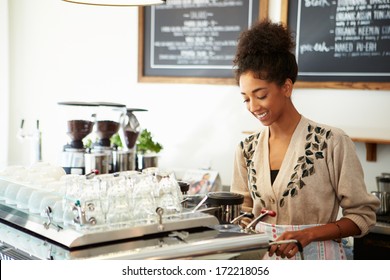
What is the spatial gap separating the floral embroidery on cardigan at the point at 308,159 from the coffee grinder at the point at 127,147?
128cm

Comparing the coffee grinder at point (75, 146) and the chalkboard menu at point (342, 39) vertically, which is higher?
the chalkboard menu at point (342, 39)

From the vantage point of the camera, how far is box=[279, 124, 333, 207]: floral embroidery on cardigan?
202 centimetres

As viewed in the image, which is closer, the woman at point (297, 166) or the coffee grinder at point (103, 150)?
the woman at point (297, 166)

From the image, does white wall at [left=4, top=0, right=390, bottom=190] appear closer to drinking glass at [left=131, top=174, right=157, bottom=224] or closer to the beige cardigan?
the beige cardigan

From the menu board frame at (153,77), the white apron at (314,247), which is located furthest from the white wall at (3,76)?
the white apron at (314,247)

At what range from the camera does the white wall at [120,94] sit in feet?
10.9

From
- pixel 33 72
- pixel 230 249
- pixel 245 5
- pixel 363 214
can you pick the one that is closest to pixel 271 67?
pixel 363 214

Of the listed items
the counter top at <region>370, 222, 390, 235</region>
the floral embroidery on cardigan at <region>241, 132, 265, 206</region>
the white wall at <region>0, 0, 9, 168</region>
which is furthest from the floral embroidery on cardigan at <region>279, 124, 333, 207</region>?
the white wall at <region>0, 0, 9, 168</region>

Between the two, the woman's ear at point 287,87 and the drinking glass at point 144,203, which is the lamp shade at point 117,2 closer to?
the woman's ear at point 287,87

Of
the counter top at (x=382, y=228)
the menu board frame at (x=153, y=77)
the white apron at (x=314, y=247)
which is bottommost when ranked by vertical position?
the counter top at (x=382, y=228)

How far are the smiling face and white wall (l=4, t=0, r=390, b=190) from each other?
1314 millimetres

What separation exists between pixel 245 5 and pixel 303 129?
5.49ft

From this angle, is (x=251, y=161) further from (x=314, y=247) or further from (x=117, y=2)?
(x=117, y=2)

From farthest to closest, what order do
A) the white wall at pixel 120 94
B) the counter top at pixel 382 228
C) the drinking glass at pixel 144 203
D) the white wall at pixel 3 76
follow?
the white wall at pixel 3 76
the white wall at pixel 120 94
the counter top at pixel 382 228
the drinking glass at pixel 144 203
